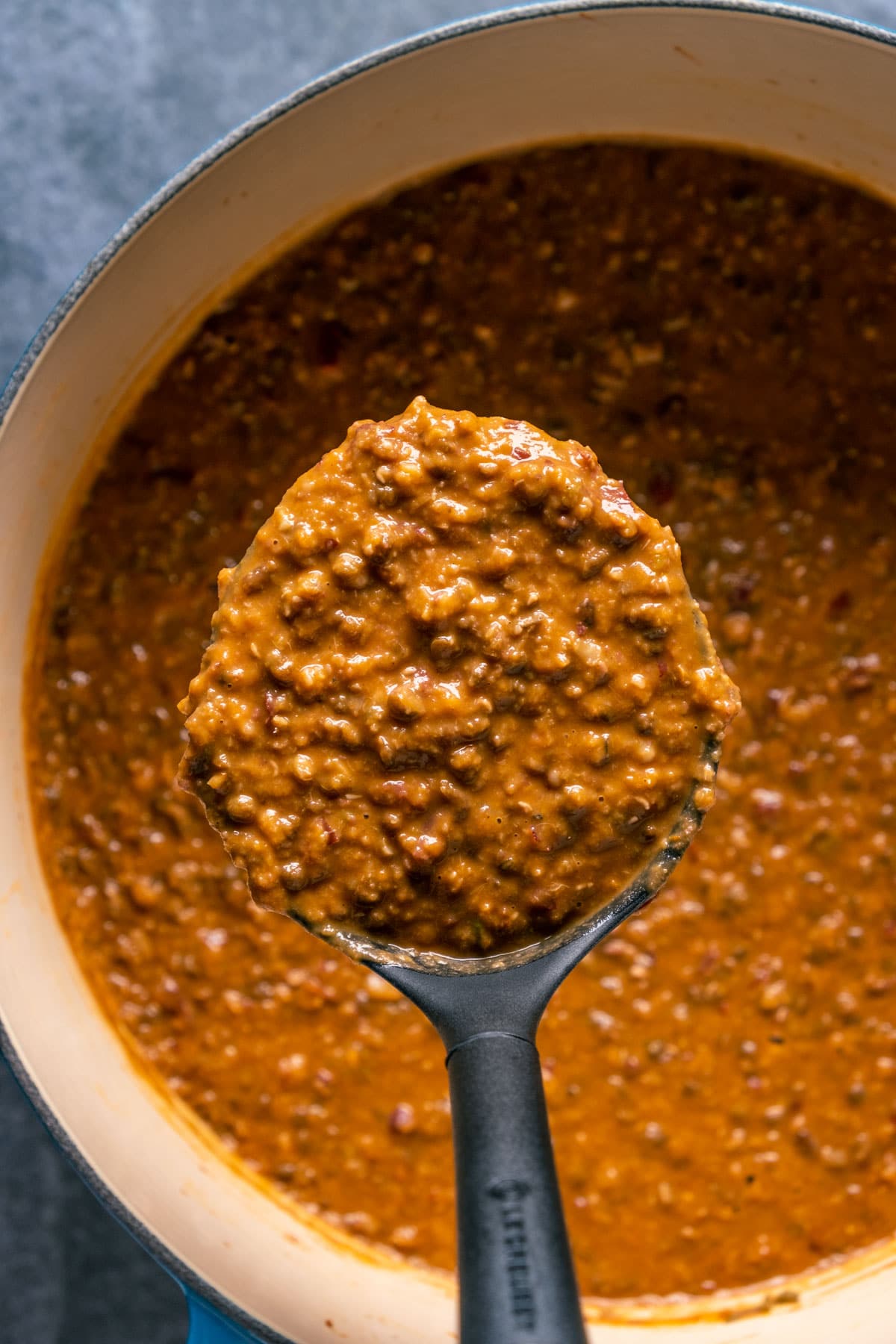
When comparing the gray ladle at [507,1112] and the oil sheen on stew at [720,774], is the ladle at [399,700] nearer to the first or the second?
the gray ladle at [507,1112]

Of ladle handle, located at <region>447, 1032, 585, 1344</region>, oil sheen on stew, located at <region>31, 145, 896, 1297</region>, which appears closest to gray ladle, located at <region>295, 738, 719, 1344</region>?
ladle handle, located at <region>447, 1032, 585, 1344</region>

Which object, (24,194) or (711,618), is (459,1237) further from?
(24,194)

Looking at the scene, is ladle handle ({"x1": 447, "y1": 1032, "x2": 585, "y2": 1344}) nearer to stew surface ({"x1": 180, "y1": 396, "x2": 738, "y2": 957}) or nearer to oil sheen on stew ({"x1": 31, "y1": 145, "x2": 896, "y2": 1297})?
stew surface ({"x1": 180, "y1": 396, "x2": 738, "y2": 957})

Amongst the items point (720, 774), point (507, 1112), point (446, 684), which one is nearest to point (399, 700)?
point (446, 684)

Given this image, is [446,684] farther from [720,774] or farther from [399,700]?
[720,774]

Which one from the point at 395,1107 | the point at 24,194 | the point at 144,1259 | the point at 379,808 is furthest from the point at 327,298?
the point at 144,1259

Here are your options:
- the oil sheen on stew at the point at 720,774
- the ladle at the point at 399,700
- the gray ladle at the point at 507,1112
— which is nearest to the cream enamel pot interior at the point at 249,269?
the oil sheen on stew at the point at 720,774

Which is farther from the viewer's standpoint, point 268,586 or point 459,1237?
point 268,586
